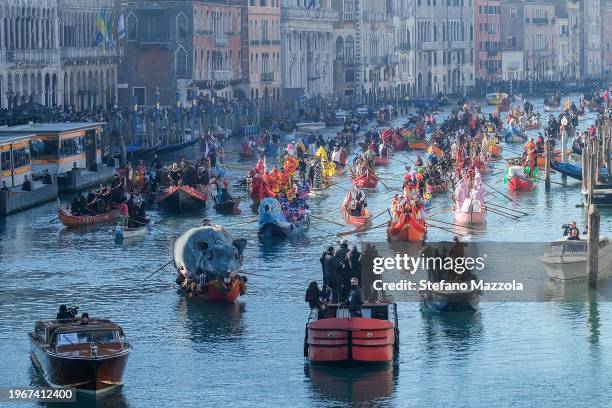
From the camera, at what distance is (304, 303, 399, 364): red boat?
154 feet

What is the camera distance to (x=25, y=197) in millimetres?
81375

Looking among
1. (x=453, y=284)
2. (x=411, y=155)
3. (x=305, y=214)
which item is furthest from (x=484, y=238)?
(x=411, y=155)

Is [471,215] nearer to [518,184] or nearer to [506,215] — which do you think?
[506,215]

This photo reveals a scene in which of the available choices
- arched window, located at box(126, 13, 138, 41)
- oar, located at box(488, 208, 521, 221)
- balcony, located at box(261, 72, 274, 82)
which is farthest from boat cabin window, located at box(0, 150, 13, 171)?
balcony, located at box(261, 72, 274, 82)

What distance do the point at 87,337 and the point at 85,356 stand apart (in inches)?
30.9

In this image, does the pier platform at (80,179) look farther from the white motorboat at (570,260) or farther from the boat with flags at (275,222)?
the white motorboat at (570,260)

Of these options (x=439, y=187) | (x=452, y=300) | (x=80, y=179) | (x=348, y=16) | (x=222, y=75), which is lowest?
(x=452, y=300)

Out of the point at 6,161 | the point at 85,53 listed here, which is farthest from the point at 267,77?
the point at 6,161

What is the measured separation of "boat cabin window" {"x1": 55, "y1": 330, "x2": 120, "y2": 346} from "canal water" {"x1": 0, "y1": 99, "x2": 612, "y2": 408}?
1.36 meters

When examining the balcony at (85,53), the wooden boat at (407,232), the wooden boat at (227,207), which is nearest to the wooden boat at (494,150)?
the balcony at (85,53)

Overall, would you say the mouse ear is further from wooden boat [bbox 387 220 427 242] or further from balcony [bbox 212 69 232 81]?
balcony [bbox 212 69 232 81]

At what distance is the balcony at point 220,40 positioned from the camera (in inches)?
5694

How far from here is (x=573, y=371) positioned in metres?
48.3

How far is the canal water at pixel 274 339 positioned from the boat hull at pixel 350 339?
38 cm
